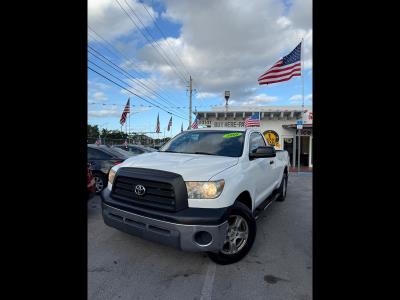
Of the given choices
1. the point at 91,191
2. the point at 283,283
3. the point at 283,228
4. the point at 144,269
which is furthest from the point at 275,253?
the point at 91,191

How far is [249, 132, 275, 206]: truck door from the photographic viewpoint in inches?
148

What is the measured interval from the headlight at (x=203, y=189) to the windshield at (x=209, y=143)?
1.03 metres

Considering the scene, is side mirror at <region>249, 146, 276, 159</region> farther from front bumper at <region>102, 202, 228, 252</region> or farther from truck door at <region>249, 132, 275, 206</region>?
front bumper at <region>102, 202, 228, 252</region>

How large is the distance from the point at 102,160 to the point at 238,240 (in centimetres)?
542

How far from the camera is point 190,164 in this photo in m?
3.05

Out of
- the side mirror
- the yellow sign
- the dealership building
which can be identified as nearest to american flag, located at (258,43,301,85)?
the dealership building

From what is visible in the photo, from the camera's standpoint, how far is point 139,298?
2361 mm

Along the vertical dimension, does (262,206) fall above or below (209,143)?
below

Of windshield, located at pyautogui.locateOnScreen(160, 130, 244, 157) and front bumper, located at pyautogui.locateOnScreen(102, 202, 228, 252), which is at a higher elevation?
windshield, located at pyautogui.locateOnScreen(160, 130, 244, 157)

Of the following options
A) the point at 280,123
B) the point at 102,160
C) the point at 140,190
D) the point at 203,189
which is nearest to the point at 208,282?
the point at 203,189

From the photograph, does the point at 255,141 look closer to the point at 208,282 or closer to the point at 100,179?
the point at 208,282
